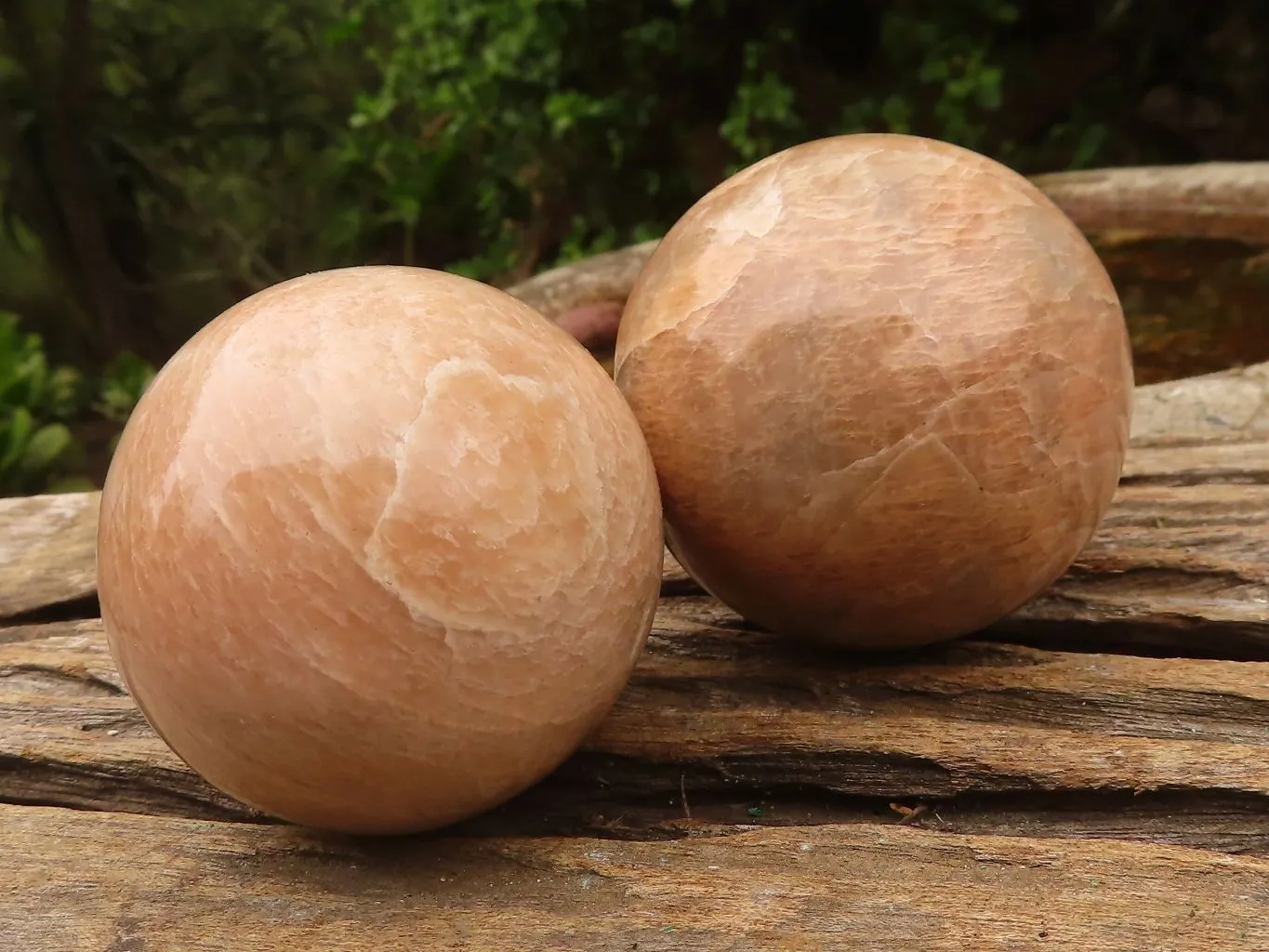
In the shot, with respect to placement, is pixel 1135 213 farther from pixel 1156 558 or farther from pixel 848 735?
pixel 848 735

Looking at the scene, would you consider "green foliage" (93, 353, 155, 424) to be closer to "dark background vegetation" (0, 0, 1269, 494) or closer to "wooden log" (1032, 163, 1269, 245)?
"dark background vegetation" (0, 0, 1269, 494)

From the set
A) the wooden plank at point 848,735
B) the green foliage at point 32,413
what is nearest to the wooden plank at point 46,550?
the wooden plank at point 848,735

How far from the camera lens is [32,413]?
3865 mm

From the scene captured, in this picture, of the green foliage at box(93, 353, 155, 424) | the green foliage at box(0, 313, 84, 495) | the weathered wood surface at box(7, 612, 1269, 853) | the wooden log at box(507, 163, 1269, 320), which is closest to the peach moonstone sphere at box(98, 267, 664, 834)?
the weathered wood surface at box(7, 612, 1269, 853)

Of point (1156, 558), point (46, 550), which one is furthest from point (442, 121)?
point (1156, 558)

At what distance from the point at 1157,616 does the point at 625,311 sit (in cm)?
71

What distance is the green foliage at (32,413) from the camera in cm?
343

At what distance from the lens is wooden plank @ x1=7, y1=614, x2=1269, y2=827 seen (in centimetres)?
102

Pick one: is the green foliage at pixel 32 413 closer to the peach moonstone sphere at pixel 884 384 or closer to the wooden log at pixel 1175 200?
the peach moonstone sphere at pixel 884 384

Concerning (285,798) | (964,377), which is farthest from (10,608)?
(964,377)

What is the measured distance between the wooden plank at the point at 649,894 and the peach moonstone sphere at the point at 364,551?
83mm

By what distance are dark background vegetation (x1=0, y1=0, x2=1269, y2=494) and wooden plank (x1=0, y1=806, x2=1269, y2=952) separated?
109 inches

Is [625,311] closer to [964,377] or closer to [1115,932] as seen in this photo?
[964,377]

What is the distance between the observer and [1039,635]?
1.27 meters
